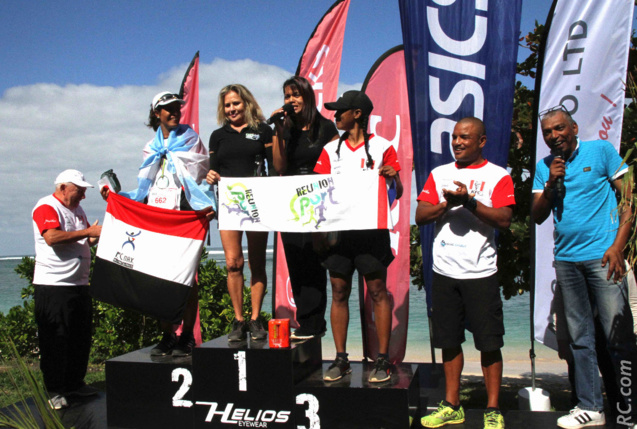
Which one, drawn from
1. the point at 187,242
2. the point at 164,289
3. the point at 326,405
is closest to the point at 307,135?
the point at 187,242

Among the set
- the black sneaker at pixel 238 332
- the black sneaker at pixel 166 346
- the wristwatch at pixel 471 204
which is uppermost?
the wristwatch at pixel 471 204

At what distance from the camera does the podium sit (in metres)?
3.28

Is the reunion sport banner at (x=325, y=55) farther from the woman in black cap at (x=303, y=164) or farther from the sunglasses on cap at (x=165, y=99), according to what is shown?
the sunglasses on cap at (x=165, y=99)

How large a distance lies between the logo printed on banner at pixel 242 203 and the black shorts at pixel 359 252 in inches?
28.2

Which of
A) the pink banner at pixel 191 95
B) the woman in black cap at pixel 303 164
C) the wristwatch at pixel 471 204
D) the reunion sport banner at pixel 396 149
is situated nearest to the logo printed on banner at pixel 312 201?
the woman in black cap at pixel 303 164

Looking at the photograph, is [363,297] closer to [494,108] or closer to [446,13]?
[494,108]

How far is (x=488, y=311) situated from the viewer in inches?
131

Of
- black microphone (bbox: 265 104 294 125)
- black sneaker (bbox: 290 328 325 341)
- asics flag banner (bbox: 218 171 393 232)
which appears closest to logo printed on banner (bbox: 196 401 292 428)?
black sneaker (bbox: 290 328 325 341)

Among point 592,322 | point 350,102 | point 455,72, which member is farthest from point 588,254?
point 455,72

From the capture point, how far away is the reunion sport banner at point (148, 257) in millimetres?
4242

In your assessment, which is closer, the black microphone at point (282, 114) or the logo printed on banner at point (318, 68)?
the black microphone at point (282, 114)

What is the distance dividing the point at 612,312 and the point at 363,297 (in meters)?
2.27

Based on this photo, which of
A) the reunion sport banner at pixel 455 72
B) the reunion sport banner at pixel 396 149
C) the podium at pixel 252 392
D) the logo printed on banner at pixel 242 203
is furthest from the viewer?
the reunion sport banner at pixel 396 149

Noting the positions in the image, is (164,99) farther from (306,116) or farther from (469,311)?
(469,311)
